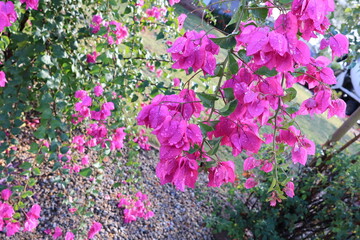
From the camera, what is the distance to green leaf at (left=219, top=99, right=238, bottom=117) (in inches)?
24.3

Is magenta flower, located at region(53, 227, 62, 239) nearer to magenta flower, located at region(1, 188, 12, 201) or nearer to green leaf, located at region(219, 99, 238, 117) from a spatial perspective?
magenta flower, located at region(1, 188, 12, 201)

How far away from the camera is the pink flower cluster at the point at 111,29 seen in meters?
1.62

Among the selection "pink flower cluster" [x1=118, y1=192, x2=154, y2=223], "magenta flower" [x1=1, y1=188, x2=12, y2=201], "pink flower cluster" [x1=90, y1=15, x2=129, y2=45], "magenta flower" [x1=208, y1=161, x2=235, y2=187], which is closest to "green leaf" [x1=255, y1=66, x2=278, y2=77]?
"magenta flower" [x1=208, y1=161, x2=235, y2=187]

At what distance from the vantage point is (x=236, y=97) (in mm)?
670

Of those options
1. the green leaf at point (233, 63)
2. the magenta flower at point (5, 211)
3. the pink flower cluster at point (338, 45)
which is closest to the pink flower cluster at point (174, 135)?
the green leaf at point (233, 63)

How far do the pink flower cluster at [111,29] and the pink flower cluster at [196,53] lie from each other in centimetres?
95

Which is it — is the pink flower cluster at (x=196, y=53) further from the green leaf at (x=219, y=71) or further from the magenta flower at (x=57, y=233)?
the magenta flower at (x=57, y=233)

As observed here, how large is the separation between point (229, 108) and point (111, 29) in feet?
3.82

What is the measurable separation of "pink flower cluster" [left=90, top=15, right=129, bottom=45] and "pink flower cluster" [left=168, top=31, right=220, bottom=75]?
0.95 meters

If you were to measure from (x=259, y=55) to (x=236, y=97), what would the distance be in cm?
11

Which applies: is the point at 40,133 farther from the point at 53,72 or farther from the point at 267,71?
the point at 267,71

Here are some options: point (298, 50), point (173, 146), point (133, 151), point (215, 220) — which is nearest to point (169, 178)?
point (173, 146)

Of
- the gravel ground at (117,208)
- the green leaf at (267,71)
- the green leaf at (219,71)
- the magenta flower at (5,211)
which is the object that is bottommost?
the gravel ground at (117,208)

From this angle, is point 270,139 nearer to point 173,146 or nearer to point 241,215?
point 173,146
